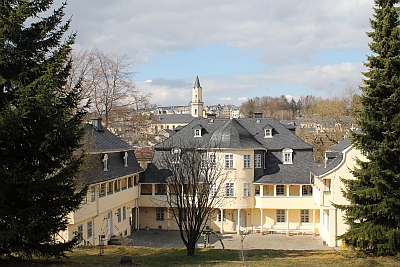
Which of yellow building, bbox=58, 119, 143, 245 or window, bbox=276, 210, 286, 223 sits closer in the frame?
yellow building, bbox=58, 119, 143, 245

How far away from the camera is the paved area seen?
27.8m

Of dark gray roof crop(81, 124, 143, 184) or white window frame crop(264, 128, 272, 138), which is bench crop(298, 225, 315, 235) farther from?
dark gray roof crop(81, 124, 143, 184)

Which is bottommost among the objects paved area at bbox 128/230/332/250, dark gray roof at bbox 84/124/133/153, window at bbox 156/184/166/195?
paved area at bbox 128/230/332/250

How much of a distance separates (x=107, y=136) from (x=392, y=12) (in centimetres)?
2027

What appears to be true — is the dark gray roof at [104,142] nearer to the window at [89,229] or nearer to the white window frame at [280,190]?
the window at [89,229]

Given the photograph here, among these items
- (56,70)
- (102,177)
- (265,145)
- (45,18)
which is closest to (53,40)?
(45,18)

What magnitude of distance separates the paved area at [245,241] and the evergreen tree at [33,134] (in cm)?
1634

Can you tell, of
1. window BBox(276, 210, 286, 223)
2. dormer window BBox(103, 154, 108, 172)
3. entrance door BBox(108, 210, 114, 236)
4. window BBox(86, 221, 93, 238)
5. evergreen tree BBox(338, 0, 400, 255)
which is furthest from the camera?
window BBox(276, 210, 286, 223)

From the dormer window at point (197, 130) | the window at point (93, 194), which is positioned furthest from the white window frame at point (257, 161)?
the window at point (93, 194)

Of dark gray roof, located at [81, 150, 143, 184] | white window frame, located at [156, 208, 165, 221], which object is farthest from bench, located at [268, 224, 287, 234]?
dark gray roof, located at [81, 150, 143, 184]

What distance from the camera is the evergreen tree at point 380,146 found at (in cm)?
1589

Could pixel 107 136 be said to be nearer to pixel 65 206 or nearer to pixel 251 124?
pixel 251 124

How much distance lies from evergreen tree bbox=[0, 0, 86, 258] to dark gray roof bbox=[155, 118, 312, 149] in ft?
62.6

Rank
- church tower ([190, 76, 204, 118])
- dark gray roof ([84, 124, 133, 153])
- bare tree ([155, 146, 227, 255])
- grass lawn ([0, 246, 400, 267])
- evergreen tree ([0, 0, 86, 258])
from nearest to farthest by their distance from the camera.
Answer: evergreen tree ([0, 0, 86, 258])
grass lawn ([0, 246, 400, 267])
bare tree ([155, 146, 227, 255])
dark gray roof ([84, 124, 133, 153])
church tower ([190, 76, 204, 118])
